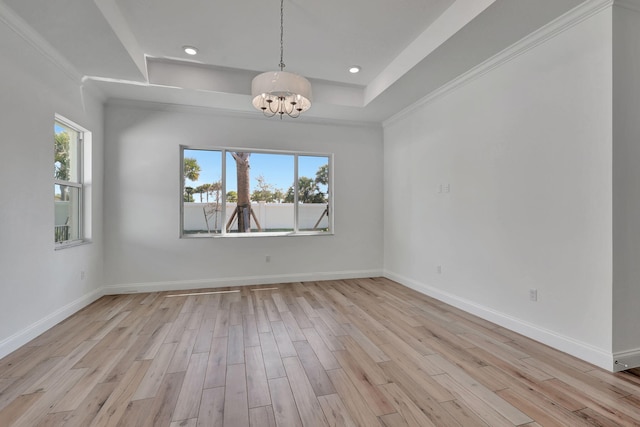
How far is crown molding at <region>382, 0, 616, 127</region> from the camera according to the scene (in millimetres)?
2211

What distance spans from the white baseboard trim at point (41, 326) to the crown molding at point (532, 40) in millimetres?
5066

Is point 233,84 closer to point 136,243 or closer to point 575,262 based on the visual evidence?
point 136,243

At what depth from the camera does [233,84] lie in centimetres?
387

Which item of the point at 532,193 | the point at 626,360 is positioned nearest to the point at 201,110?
the point at 532,193

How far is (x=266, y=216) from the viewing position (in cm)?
495

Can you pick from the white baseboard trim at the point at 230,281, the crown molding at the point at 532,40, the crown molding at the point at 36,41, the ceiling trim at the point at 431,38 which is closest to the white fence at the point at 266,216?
the white baseboard trim at the point at 230,281

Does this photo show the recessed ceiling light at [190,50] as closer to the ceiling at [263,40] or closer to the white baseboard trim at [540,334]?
the ceiling at [263,40]

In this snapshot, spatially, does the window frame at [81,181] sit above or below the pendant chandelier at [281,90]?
below

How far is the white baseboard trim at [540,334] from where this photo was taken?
2.17m

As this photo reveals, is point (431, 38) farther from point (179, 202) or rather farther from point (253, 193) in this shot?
point (179, 202)

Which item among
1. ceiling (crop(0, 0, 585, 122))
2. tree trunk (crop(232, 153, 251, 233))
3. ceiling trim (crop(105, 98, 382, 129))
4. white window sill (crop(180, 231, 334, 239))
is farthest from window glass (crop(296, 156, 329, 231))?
ceiling (crop(0, 0, 585, 122))

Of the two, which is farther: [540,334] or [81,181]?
[81,181]

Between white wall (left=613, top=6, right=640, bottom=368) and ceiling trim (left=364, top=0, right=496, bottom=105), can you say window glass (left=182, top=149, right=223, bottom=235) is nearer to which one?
ceiling trim (left=364, top=0, right=496, bottom=105)

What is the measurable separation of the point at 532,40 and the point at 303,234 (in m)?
3.75
